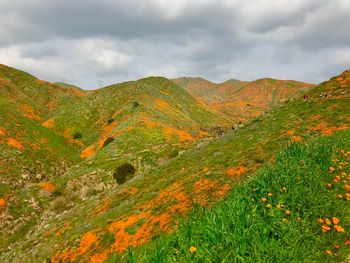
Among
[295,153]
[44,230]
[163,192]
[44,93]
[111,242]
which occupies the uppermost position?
[44,93]

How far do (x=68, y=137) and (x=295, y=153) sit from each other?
71.9 m

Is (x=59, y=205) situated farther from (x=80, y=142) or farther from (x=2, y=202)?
(x=80, y=142)

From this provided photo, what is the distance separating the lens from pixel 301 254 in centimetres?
697

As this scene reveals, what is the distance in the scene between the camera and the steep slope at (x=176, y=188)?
19344 mm

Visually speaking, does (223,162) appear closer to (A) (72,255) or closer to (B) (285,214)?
(A) (72,255)

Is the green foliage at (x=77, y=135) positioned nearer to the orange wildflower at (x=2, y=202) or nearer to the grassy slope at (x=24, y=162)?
the grassy slope at (x=24, y=162)

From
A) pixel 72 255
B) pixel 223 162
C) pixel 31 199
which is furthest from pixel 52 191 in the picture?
pixel 223 162

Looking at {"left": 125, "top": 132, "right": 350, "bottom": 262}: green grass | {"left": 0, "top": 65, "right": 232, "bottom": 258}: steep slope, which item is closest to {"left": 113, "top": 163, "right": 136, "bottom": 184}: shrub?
{"left": 0, "top": 65, "right": 232, "bottom": 258}: steep slope

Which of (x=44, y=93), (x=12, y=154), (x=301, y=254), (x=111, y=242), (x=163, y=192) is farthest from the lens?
(x=44, y=93)

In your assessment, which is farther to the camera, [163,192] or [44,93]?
[44,93]

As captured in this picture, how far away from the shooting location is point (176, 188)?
23.8 metres

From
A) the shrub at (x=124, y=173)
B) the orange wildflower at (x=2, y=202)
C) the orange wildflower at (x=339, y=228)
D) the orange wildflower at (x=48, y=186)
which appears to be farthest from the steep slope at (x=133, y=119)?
the orange wildflower at (x=339, y=228)

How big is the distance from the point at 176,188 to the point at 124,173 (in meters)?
23.4

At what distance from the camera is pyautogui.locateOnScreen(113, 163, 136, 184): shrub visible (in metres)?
44.6
